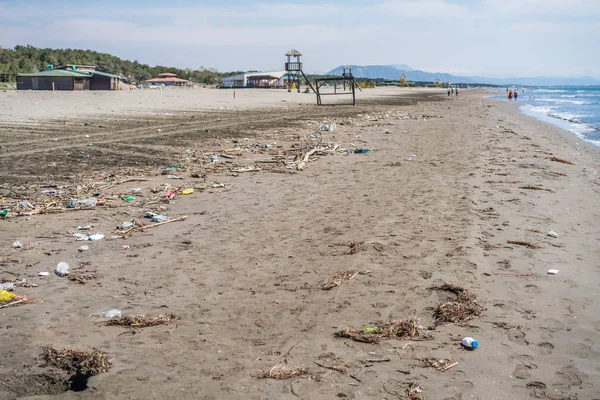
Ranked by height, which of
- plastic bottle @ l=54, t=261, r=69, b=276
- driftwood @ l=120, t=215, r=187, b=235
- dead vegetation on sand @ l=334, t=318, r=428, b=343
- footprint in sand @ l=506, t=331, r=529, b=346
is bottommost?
footprint in sand @ l=506, t=331, r=529, b=346

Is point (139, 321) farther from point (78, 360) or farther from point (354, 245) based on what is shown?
point (354, 245)

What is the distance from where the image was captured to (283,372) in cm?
350

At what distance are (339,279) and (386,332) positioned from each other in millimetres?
1127

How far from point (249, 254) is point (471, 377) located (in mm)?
3083

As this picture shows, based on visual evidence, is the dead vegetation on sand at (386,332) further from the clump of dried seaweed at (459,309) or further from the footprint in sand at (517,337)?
the footprint in sand at (517,337)

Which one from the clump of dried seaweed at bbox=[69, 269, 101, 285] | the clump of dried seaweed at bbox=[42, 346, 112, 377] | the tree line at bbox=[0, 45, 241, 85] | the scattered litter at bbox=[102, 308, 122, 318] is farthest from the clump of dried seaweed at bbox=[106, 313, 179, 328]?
the tree line at bbox=[0, 45, 241, 85]

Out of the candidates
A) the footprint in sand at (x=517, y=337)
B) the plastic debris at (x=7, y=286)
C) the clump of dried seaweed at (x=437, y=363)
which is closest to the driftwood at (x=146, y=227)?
the plastic debris at (x=7, y=286)

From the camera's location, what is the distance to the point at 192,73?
305 feet

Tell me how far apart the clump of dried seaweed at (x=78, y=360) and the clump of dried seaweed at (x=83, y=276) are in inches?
55.6

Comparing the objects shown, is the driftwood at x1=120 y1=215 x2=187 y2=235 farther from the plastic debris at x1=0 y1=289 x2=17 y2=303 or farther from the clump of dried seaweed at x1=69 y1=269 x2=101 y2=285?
the plastic debris at x1=0 y1=289 x2=17 y2=303

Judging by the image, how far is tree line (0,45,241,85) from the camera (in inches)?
2376

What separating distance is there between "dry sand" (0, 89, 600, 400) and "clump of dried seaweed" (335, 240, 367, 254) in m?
0.08

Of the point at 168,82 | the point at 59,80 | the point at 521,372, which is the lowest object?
the point at 521,372

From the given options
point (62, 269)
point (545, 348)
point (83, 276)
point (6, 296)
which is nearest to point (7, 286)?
point (6, 296)
